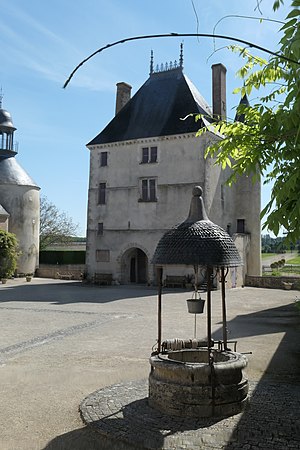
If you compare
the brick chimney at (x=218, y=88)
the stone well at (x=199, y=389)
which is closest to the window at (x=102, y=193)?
the brick chimney at (x=218, y=88)

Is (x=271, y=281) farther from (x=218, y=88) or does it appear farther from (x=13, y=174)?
(x=13, y=174)

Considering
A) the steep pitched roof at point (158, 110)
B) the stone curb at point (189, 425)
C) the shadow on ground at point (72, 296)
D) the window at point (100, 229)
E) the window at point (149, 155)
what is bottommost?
the stone curb at point (189, 425)

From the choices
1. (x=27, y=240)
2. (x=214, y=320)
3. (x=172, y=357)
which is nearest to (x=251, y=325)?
(x=214, y=320)

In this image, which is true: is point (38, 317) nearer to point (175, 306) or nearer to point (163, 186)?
point (175, 306)

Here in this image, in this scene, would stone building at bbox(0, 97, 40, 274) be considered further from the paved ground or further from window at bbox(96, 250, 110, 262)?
the paved ground

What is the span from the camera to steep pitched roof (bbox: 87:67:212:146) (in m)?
28.8

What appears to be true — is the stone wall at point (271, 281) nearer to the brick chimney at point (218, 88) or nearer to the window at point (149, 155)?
the window at point (149, 155)

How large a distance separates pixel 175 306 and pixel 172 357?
11.7 m

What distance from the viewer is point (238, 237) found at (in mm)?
28641

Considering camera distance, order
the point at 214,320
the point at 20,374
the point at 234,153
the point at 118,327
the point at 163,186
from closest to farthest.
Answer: the point at 234,153
the point at 20,374
the point at 118,327
the point at 214,320
the point at 163,186

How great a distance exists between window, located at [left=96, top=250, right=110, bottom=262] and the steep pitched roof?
806 cm

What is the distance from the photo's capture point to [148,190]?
94.7 ft

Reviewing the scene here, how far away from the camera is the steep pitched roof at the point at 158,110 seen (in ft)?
94.4

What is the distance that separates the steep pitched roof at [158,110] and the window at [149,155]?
2.98 feet
